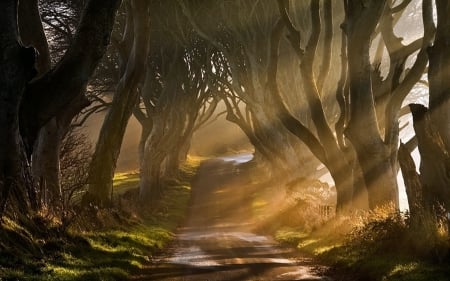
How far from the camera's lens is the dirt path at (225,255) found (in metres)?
10.8

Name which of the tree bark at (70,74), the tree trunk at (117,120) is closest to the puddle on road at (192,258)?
the tree trunk at (117,120)

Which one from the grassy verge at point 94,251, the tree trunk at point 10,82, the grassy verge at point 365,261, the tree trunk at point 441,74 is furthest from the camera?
the tree trunk at point 441,74

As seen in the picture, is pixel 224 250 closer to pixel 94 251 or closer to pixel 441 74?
pixel 94 251

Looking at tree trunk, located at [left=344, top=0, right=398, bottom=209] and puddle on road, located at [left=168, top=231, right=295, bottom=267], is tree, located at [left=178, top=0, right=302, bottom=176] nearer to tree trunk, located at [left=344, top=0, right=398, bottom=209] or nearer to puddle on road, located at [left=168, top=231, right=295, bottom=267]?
puddle on road, located at [left=168, top=231, right=295, bottom=267]

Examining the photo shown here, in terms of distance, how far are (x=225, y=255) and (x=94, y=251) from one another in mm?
3984

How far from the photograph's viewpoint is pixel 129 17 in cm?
1745

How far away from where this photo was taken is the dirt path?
1080 centimetres

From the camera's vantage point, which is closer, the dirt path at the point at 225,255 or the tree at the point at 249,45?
the dirt path at the point at 225,255

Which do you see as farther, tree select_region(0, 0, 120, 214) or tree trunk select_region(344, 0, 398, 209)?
tree trunk select_region(344, 0, 398, 209)

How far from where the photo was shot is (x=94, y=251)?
37.0 feet

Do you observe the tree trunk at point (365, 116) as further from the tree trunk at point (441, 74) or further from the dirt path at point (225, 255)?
the dirt path at point (225, 255)

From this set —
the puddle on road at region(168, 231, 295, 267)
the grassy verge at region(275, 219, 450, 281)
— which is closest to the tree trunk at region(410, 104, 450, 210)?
the grassy verge at region(275, 219, 450, 281)

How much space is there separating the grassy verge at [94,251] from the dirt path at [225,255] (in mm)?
652

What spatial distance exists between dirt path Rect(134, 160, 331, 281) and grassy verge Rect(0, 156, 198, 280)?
652 millimetres
